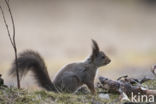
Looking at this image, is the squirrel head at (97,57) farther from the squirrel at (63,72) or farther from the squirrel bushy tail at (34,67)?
the squirrel bushy tail at (34,67)

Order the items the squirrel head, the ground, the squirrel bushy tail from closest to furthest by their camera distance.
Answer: the ground, the squirrel bushy tail, the squirrel head

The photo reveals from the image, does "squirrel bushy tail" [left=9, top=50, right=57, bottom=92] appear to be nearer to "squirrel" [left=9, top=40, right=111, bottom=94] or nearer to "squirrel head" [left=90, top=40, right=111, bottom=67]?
"squirrel" [left=9, top=40, right=111, bottom=94]

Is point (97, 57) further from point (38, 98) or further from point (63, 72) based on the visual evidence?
point (38, 98)

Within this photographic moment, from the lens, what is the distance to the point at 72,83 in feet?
23.5

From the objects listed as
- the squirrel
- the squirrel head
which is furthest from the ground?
the squirrel head

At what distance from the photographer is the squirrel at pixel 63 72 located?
21.5 ft

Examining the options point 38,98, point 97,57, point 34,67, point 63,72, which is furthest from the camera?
point 97,57

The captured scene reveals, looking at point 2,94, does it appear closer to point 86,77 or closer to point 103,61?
point 86,77

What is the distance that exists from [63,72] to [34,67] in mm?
555

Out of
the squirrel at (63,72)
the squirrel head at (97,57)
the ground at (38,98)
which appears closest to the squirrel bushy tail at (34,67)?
the squirrel at (63,72)

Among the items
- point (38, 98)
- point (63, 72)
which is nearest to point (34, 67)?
point (63, 72)

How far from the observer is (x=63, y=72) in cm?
726

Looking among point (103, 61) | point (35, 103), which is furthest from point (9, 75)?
point (103, 61)

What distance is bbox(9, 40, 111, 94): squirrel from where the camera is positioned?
21.5 ft
